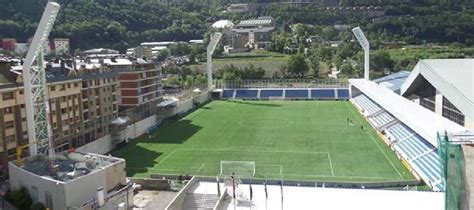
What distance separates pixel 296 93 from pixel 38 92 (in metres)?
37.2

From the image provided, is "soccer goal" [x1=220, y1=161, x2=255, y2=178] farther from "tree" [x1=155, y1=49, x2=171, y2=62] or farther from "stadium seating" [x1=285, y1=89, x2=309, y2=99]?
"tree" [x1=155, y1=49, x2=171, y2=62]

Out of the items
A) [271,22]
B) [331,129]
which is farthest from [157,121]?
[271,22]

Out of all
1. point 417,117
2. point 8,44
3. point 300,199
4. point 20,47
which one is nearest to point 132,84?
point 417,117

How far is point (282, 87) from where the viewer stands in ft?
196

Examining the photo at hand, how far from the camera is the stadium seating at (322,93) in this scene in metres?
55.9

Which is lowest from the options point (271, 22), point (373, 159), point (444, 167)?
point (373, 159)

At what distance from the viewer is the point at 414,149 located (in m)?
26.7

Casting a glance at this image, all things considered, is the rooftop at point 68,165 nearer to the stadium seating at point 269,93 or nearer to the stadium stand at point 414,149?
the stadium stand at point 414,149

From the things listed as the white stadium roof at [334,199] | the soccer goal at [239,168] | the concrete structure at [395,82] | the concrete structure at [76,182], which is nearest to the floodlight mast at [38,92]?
the concrete structure at [76,182]

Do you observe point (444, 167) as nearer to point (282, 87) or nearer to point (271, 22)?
point (282, 87)

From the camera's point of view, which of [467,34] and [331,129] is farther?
[467,34]

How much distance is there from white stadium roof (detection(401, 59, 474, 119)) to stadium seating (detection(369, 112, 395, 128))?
421cm

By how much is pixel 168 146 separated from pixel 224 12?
137 metres

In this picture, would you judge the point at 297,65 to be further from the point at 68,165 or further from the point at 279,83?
the point at 68,165
